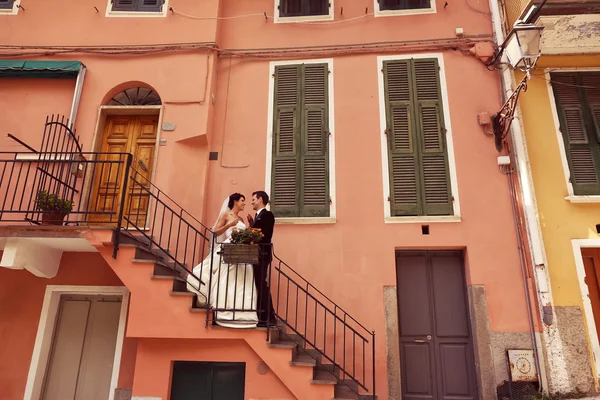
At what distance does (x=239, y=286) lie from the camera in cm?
587

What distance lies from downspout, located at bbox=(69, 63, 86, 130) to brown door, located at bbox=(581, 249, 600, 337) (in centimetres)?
842

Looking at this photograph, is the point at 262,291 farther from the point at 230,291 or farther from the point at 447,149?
the point at 447,149

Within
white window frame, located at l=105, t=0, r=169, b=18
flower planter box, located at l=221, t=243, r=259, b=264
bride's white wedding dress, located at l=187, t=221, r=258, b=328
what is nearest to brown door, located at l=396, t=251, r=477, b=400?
bride's white wedding dress, located at l=187, t=221, r=258, b=328

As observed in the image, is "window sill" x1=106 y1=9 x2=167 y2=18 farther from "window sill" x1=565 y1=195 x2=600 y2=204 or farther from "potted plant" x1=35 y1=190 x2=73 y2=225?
"window sill" x1=565 y1=195 x2=600 y2=204

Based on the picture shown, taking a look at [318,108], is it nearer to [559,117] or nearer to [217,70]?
[217,70]

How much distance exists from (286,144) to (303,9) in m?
2.70

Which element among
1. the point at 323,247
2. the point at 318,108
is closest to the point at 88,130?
the point at 318,108

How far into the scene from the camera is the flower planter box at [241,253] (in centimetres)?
566

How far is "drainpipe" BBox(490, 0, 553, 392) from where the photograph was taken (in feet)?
20.7

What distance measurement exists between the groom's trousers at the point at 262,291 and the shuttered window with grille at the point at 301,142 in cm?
145

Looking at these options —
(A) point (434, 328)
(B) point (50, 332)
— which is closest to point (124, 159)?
(B) point (50, 332)

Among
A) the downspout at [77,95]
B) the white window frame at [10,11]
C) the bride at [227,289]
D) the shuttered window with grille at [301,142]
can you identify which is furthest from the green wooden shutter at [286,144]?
the white window frame at [10,11]

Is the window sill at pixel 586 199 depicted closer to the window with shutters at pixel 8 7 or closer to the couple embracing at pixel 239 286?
the couple embracing at pixel 239 286

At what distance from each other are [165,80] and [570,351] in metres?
7.58
